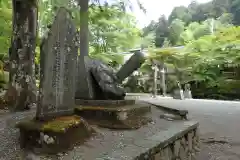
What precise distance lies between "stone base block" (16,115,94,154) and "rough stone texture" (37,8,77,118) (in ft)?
0.59

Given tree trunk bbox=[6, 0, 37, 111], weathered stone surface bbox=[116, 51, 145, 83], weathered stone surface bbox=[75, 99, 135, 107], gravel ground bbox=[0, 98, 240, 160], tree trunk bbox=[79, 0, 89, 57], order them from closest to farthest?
1. gravel ground bbox=[0, 98, 240, 160]
2. weathered stone surface bbox=[75, 99, 135, 107]
3. weathered stone surface bbox=[116, 51, 145, 83]
4. tree trunk bbox=[6, 0, 37, 111]
5. tree trunk bbox=[79, 0, 89, 57]

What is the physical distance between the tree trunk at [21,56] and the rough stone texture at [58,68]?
2.76m

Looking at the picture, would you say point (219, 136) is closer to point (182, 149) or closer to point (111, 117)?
point (182, 149)

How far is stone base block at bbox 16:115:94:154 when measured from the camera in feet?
8.40

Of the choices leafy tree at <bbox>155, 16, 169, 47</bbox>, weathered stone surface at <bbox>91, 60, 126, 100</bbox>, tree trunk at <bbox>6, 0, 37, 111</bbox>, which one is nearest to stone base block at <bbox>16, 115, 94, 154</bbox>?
weathered stone surface at <bbox>91, 60, 126, 100</bbox>

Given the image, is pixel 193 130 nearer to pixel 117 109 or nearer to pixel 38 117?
pixel 117 109

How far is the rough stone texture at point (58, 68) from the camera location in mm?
2834

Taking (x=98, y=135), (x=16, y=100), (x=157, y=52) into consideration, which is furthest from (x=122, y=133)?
(x=157, y=52)

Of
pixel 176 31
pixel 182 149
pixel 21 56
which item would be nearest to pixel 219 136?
pixel 182 149

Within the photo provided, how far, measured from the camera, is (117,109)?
3830 millimetres

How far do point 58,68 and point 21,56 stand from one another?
2953mm

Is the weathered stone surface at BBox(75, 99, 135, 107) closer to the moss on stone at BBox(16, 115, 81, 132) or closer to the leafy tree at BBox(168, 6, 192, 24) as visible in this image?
the moss on stone at BBox(16, 115, 81, 132)

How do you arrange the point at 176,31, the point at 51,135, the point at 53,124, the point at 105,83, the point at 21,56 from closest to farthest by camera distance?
the point at 51,135 → the point at 53,124 → the point at 105,83 → the point at 21,56 → the point at 176,31

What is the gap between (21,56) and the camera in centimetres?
550
